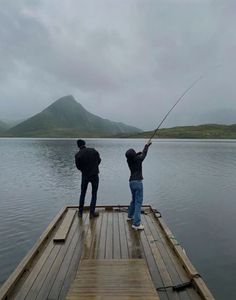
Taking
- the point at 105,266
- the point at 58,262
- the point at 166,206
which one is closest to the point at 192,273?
the point at 105,266

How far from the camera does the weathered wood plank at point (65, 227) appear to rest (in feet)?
30.0

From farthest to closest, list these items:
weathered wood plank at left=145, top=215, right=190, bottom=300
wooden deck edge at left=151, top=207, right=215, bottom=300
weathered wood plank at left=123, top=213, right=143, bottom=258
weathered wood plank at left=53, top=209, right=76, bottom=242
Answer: weathered wood plank at left=53, top=209, right=76, bottom=242
weathered wood plank at left=123, top=213, right=143, bottom=258
weathered wood plank at left=145, top=215, right=190, bottom=300
wooden deck edge at left=151, top=207, right=215, bottom=300

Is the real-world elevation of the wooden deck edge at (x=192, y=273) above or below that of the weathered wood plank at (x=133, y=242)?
above

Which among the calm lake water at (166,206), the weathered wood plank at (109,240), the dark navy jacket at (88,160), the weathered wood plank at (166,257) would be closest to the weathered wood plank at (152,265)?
the weathered wood plank at (166,257)

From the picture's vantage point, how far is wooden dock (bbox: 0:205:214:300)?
5.36 metres

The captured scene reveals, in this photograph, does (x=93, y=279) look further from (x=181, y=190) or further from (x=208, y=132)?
(x=208, y=132)

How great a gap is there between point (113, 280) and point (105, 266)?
1.97 feet

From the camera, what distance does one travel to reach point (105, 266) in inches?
242

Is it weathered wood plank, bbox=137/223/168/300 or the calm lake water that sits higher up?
weathered wood plank, bbox=137/223/168/300

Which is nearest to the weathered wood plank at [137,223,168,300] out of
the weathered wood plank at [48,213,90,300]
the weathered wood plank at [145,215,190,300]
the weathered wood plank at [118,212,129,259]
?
the weathered wood plank at [145,215,190,300]

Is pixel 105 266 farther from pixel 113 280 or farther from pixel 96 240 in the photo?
pixel 96 240

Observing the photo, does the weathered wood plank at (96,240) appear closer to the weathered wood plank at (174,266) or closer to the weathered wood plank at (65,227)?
the weathered wood plank at (65,227)

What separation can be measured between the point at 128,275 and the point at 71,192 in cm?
1932

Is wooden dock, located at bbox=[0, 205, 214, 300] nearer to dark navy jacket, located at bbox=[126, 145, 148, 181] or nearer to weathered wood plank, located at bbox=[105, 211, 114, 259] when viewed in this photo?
weathered wood plank, located at bbox=[105, 211, 114, 259]
